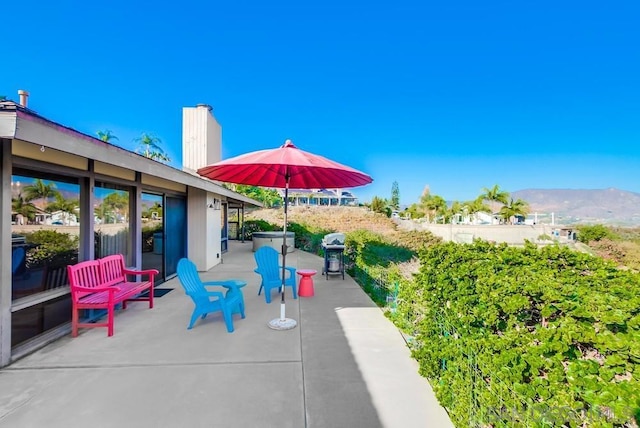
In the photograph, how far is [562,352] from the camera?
1.47 metres

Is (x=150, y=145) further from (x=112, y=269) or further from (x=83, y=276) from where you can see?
(x=83, y=276)

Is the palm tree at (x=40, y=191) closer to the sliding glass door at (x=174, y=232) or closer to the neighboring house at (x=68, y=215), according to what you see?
the neighboring house at (x=68, y=215)

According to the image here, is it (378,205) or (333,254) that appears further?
(378,205)

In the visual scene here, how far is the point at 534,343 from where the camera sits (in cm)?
185

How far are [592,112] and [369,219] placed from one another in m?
37.4

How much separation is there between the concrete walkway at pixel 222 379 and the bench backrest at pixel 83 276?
572mm

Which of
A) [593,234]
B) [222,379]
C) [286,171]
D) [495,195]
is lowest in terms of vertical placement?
[593,234]

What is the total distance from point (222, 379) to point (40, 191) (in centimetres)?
310

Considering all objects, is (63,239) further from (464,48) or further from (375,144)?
→ (375,144)

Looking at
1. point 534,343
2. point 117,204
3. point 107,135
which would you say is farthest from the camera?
point 107,135

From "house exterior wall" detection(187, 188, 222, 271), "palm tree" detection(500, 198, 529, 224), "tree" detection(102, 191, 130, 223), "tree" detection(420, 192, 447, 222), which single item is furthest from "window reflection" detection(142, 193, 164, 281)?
"tree" detection(420, 192, 447, 222)

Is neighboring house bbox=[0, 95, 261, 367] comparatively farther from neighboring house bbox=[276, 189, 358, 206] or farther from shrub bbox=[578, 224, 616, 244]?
neighboring house bbox=[276, 189, 358, 206]

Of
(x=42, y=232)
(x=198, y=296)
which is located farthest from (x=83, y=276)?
(x=198, y=296)

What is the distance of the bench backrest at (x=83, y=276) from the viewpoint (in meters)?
3.49
